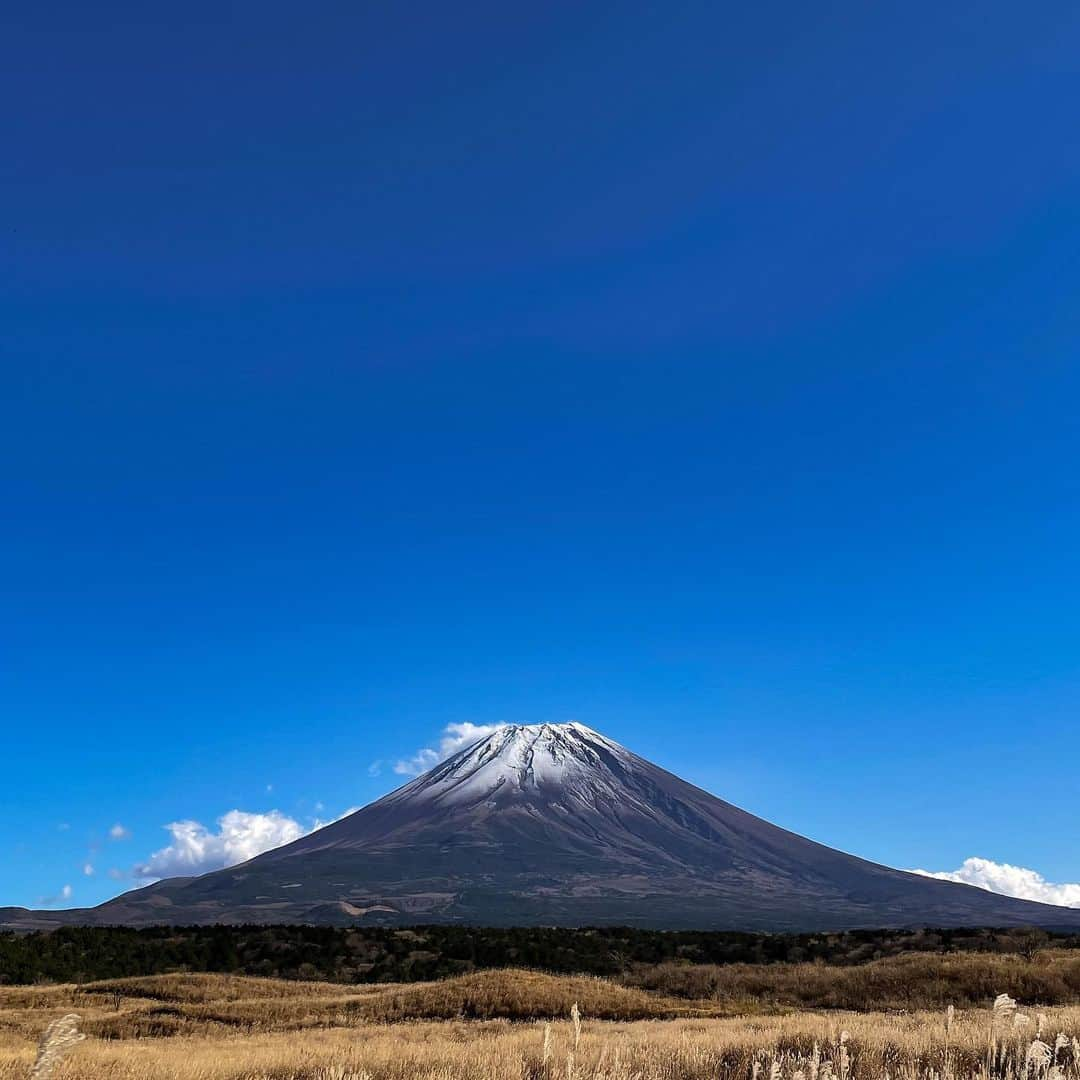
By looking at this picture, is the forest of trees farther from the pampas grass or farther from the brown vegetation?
the pampas grass

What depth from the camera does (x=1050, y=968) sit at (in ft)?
101

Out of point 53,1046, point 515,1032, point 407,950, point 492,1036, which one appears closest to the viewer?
point 53,1046

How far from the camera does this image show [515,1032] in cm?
2197

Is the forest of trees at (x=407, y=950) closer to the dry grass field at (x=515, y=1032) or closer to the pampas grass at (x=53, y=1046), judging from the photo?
the dry grass field at (x=515, y=1032)

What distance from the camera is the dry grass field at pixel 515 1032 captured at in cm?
1207

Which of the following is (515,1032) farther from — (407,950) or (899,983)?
(407,950)

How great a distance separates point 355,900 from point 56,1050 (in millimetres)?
205589

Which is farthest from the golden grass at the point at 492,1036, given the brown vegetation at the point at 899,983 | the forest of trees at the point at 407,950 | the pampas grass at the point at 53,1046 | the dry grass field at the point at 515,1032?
the forest of trees at the point at 407,950

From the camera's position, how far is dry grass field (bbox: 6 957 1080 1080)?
39.6 feet

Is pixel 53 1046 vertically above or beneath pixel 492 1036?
above

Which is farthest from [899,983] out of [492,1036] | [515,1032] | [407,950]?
[407,950]

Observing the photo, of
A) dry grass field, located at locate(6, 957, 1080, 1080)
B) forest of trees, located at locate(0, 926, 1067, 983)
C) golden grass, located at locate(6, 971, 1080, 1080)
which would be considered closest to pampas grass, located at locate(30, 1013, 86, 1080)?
dry grass field, located at locate(6, 957, 1080, 1080)

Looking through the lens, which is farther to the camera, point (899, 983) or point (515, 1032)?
point (899, 983)

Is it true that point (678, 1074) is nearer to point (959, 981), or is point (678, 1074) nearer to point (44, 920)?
point (959, 981)
